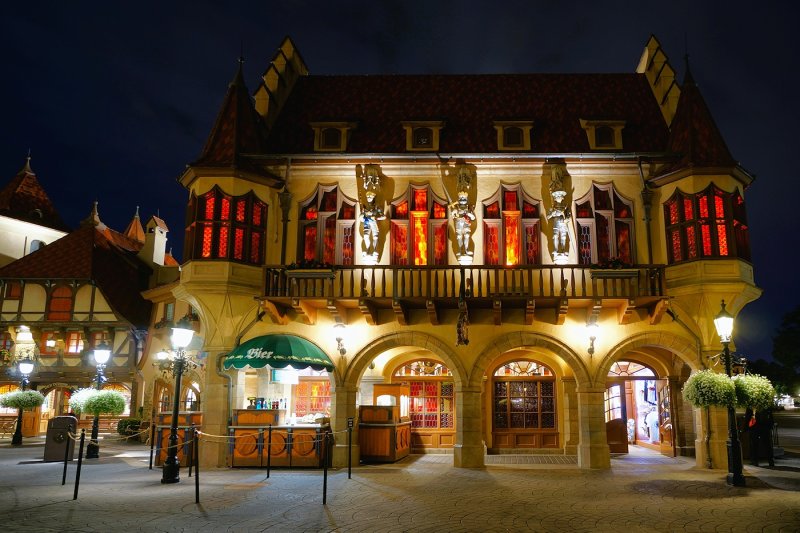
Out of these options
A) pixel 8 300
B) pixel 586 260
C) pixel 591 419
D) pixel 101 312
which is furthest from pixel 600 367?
pixel 8 300

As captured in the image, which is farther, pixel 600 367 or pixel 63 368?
pixel 63 368

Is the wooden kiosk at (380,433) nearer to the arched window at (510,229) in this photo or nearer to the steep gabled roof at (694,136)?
the arched window at (510,229)

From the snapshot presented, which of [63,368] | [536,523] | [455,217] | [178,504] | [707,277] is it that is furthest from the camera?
[63,368]

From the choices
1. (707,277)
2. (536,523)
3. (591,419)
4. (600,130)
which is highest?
(600,130)

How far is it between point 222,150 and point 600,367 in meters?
12.8

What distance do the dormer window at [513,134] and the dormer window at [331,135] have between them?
4.69m

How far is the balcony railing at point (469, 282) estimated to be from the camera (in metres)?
17.9

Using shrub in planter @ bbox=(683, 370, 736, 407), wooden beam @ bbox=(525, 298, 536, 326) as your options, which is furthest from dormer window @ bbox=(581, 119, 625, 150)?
shrub in planter @ bbox=(683, 370, 736, 407)

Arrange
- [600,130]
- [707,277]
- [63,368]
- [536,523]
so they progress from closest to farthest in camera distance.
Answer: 1. [536,523]
2. [707,277]
3. [600,130]
4. [63,368]

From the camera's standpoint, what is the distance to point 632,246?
64.4ft

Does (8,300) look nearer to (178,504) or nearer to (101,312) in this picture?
(101,312)

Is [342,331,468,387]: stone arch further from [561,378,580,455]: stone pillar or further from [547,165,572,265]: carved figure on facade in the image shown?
[561,378,580,455]: stone pillar

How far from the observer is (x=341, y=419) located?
18.8 m

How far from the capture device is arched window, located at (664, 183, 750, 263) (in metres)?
18.4
